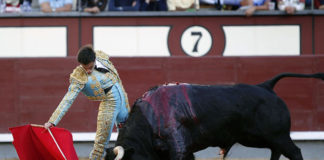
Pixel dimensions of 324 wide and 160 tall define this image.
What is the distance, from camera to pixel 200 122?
4809 mm

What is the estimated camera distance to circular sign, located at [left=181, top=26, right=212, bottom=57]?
7.29 m

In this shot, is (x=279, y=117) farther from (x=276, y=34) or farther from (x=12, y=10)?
(x=12, y=10)

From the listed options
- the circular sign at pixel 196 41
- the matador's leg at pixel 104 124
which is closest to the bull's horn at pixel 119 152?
the matador's leg at pixel 104 124

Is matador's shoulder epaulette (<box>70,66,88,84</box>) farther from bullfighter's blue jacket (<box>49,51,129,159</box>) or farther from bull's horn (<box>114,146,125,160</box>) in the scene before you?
bull's horn (<box>114,146,125,160</box>)

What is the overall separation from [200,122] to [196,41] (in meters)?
2.59

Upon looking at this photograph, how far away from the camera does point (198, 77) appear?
7.04 metres

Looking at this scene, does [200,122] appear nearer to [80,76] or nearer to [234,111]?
[234,111]

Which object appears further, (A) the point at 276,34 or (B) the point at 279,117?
(A) the point at 276,34

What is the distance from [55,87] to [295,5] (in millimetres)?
2639

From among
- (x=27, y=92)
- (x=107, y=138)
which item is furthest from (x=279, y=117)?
(x=27, y=92)

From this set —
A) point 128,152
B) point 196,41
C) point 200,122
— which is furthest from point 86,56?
point 196,41

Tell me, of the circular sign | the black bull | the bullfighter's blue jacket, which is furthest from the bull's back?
the circular sign

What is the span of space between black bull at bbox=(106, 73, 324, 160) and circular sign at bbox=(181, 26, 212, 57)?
2.20m

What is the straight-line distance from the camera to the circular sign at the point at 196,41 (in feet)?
23.9
